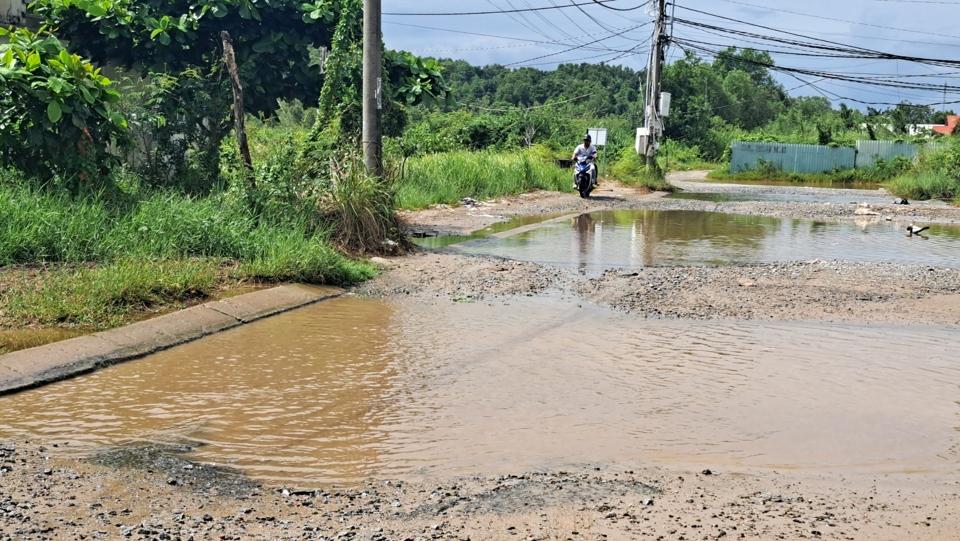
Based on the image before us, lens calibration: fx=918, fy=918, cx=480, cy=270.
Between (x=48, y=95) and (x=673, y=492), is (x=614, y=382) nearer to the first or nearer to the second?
(x=673, y=492)

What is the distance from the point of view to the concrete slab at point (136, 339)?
20.4ft

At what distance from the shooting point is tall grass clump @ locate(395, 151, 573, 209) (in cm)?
2023

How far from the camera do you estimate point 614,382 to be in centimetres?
666

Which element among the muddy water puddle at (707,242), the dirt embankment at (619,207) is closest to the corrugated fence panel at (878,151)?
the dirt embankment at (619,207)

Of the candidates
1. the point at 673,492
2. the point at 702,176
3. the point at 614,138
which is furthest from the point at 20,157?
the point at 614,138

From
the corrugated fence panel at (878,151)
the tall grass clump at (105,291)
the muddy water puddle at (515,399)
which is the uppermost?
the corrugated fence panel at (878,151)

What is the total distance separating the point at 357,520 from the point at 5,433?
7.85ft

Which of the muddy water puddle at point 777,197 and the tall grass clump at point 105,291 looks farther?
the muddy water puddle at point 777,197

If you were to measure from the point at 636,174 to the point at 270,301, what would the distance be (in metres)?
24.2

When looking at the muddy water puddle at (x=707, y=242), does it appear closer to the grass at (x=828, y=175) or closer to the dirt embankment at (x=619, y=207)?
the dirt embankment at (x=619, y=207)

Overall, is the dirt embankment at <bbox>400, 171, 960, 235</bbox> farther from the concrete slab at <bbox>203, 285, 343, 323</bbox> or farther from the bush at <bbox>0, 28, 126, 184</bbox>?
the bush at <bbox>0, 28, 126, 184</bbox>

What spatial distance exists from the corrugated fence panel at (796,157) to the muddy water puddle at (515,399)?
132ft

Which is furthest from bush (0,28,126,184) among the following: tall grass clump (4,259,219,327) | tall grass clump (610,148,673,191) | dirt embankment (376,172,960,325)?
tall grass clump (610,148,673,191)

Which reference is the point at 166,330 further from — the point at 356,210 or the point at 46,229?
the point at 356,210
